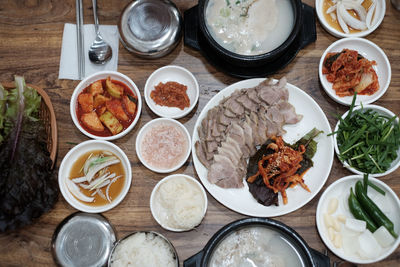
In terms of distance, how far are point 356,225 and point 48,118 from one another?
223cm

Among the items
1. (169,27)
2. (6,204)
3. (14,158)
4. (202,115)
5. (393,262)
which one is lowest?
(393,262)

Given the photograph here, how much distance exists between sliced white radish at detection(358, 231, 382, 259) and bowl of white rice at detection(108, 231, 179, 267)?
1194 millimetres

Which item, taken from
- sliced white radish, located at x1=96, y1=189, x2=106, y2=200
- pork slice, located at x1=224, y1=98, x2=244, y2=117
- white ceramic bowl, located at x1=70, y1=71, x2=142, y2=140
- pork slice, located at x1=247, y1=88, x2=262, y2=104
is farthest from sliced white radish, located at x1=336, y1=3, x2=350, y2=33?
sliced white radish, located at x1=96, y1=189, x2=106, y2=200

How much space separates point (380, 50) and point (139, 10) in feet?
5.81

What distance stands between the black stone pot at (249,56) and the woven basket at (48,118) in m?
1.08

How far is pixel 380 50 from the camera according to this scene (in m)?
2.88

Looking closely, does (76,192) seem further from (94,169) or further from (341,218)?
(341,218)

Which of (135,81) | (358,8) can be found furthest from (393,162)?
(135,81)

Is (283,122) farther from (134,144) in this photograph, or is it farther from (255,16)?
(134,144)

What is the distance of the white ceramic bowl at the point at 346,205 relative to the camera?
258 centimetres

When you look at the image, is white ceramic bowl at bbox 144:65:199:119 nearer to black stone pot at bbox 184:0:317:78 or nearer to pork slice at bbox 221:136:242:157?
black stone pot at bbox 184:0:317:78

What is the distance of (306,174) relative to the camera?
2.77 m

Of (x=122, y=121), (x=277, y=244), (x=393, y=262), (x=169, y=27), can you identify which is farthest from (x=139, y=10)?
(x=393, y=262)

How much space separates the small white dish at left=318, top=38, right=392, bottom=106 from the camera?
2834 millimetres
